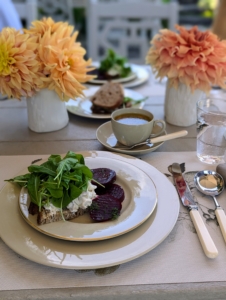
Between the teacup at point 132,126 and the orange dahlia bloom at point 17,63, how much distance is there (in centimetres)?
25

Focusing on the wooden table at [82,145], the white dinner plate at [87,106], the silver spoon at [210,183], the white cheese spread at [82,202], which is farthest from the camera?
the white dinner plate at [87,106]

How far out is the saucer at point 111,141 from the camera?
2.94ft

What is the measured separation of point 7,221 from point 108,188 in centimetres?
21

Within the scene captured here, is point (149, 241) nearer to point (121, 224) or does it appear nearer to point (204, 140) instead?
point (121, 224)

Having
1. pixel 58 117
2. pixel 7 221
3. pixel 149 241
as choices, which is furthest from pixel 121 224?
pixel 58 117

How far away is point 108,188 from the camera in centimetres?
71

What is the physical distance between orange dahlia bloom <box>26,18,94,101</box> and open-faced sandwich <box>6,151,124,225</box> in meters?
0.33

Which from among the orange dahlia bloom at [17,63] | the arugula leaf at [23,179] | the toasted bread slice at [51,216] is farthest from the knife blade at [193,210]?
the orange dahlia bloom at [17,63]

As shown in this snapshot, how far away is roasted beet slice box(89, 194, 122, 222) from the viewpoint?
24.7 inches

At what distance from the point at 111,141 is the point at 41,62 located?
29 cm

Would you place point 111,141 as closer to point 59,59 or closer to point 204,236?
point 59,59

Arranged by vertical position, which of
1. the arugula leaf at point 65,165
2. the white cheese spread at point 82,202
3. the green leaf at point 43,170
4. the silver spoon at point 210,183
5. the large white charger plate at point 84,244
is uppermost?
the arugula leaf at point 65,165

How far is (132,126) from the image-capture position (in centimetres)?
89

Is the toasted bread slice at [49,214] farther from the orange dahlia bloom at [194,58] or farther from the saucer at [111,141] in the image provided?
the orange dahlia bloom at [194,58]
